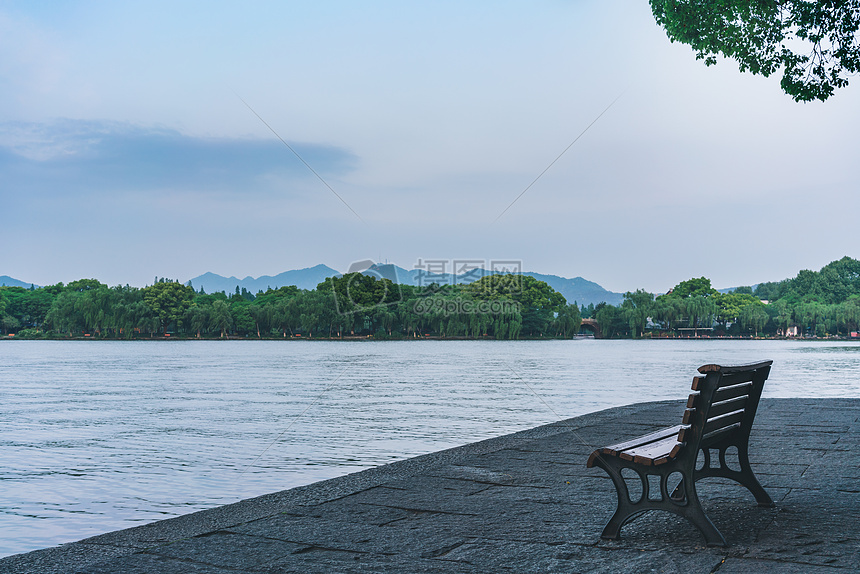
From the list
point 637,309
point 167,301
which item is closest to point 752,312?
point 637,309

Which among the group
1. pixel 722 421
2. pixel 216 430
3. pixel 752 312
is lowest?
pixel 216 430

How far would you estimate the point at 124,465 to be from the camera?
1148 cm

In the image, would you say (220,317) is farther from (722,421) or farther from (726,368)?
(726,368)

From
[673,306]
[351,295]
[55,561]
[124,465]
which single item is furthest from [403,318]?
[55,561]

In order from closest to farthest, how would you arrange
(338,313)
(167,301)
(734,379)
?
1. (734,379)
2. (338,313)
3. (167,301)

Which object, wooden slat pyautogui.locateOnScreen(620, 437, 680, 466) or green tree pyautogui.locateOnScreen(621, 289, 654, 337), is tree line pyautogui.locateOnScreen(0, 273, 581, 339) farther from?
wooden slat pyautogui.locateOnScreen(620, 437, 680, 466)

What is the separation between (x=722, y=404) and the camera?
4906 millimetres

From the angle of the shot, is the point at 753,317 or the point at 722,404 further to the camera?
the point at 753,317

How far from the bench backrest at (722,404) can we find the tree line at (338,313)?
330 feet

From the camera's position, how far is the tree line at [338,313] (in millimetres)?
110312

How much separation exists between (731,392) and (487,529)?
1.89 meters

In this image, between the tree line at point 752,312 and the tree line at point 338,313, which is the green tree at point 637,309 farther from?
the tree line at point 338,313

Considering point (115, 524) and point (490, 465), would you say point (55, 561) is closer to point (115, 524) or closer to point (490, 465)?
point (115, 524)

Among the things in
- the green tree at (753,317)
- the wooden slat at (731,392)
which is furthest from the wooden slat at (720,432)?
the green tree at (753,317)
